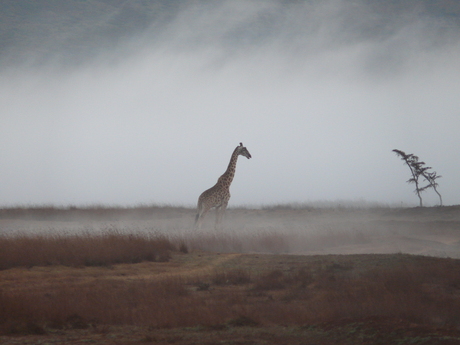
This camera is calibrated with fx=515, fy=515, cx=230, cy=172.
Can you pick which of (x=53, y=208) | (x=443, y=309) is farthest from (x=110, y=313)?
(x=53, y=208)

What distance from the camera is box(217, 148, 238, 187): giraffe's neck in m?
24.4

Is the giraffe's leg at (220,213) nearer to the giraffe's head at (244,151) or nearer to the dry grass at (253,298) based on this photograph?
the giraffe's head at (244,151)

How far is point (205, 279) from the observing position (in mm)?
12562

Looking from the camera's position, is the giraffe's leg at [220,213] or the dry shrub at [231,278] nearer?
the dry shrub at [231,278]

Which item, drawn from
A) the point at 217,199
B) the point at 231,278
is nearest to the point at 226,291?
the point at 231,278

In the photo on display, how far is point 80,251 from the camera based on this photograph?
1517 cm

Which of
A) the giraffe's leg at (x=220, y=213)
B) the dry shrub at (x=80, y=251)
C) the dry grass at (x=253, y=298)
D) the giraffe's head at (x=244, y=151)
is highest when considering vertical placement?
the giraffe's head at (x=244, y=151)

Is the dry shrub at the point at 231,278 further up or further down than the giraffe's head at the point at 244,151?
further down

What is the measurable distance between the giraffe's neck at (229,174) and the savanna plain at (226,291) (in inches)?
148

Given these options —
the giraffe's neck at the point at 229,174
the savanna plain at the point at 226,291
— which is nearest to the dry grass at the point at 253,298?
the savanna plain at the point at 226,291

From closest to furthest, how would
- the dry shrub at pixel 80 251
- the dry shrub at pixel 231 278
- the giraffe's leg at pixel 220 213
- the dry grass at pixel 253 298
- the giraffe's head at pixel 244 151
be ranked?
the dry grass at pixel 253 298, the dry shrub at pixel 231 278, the dry shrub at pixel 80 251, the giraffe's leg at pixel 220 213, the giraffe's head at pixel 244 151

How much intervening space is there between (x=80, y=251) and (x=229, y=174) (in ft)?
36.0

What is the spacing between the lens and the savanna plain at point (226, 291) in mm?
7332

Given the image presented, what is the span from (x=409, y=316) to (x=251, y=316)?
7.91 feet
